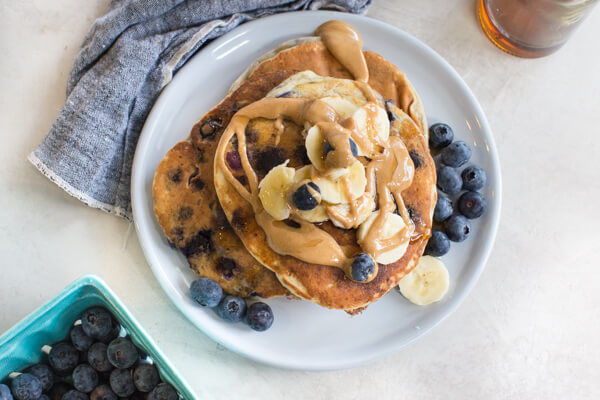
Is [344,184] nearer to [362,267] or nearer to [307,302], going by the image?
[362,267]

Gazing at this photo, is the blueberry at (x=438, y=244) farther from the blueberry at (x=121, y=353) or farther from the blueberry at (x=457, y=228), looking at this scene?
the blueberry at (x=121, y=353)

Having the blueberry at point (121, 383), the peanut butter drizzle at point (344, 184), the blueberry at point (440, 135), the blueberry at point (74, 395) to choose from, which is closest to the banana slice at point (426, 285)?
the peanut butter drizzle at point (344, 184)

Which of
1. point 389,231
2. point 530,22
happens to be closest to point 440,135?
point 389,231

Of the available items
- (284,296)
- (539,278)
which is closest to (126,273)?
(284,296)

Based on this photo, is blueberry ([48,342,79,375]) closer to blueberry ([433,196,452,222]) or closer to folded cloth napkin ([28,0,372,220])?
folded cloth napkin ([28,0,372,220])

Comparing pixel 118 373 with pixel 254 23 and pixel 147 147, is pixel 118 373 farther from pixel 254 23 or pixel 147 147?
pixel 254 23


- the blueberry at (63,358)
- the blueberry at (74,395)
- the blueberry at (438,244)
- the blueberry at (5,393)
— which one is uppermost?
the blueberry at (5,393)
